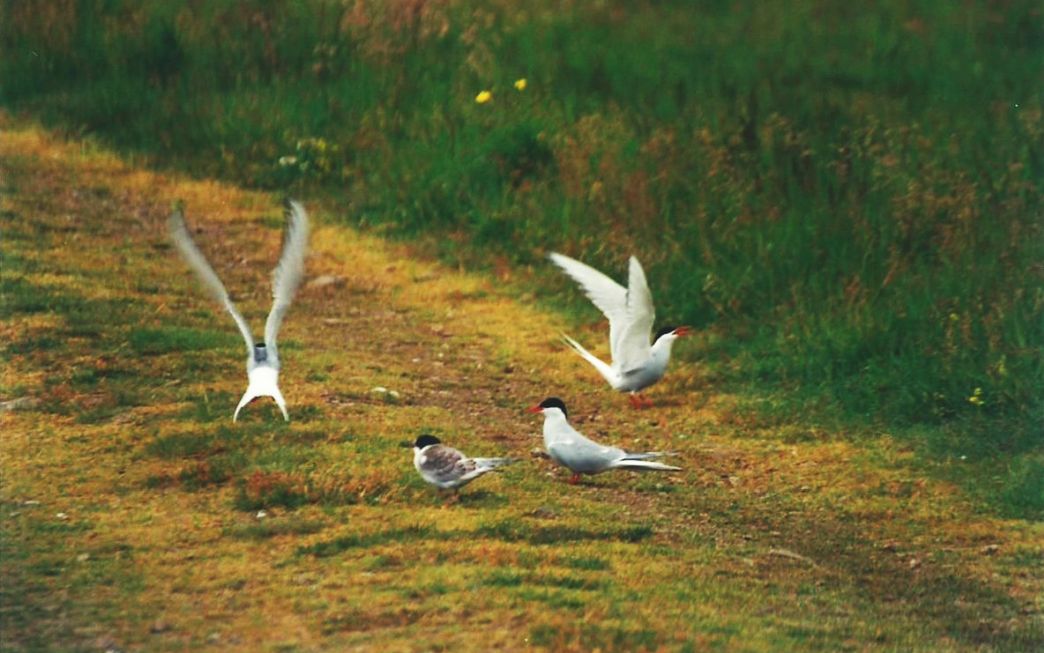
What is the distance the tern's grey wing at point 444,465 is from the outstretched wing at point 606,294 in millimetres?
1869

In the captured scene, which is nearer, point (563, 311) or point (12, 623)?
point (12, 623)

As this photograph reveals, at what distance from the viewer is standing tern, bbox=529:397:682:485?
722 cm

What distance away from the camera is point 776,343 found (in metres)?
9.30

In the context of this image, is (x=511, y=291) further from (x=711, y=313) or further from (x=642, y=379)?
(x=642, y=379)

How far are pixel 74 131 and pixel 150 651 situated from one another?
8.65 m

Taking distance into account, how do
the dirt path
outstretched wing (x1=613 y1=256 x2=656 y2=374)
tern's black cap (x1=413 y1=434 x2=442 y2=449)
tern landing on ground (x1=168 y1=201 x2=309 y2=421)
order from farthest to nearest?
outstretched wing (x1=613 y1=256 x2=656 y2=374) → tern landing on ground (x1=168 y1=201 x2=309 y2=421) → tern's black cap (x1=413 y1=434 x2=442 y2=449) → the dirt path

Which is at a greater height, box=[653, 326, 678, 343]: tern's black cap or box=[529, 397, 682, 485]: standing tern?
box=[529, 397, 682, 485]: standing tern

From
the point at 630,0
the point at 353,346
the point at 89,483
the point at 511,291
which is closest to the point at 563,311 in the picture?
the point at 511,291

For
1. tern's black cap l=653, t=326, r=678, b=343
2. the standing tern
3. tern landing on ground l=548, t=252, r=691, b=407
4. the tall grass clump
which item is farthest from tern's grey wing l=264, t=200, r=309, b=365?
the tall grass clump

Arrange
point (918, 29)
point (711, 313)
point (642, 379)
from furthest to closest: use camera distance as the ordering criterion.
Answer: point (918, 29)
point (711, 313)
point (642, 379)

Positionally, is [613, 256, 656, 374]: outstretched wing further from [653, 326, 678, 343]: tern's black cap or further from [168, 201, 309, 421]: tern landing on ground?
[168, 201, 309, 421]: tern landing on ground

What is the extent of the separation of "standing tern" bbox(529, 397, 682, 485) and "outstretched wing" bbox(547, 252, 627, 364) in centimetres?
133

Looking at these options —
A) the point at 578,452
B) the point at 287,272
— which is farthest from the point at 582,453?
the point at 287,272

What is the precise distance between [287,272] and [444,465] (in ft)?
4.28
